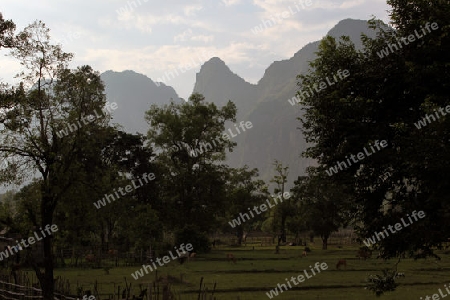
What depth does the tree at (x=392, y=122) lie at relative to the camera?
13422 mm

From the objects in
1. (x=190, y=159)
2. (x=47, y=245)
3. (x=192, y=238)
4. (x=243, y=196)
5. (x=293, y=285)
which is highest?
(x=190, y=159)

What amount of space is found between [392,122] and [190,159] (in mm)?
44207

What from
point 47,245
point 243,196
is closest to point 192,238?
point 47,245

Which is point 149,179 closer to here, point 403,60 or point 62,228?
point 62,228

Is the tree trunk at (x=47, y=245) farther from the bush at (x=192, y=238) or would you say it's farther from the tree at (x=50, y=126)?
the bush at (x=192, y=238)

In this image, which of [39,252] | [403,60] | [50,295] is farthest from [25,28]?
[39,252]

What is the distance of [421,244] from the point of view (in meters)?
14.7

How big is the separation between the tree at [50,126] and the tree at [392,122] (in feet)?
34.3

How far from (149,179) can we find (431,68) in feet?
153

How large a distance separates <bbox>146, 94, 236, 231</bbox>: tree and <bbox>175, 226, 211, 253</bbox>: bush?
3340 mm

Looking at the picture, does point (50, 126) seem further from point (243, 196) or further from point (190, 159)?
point (243, 196)

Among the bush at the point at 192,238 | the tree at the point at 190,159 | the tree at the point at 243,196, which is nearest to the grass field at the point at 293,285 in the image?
the bush at the point at 192,238

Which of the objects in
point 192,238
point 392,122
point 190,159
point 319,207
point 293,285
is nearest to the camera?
point 392,122

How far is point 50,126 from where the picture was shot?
66.0ft
